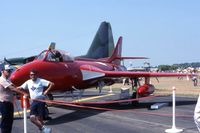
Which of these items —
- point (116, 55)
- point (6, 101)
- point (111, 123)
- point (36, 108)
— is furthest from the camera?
point (116, 55)

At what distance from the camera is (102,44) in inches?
1074

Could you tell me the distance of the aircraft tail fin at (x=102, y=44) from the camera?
26.8m

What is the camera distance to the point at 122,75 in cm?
1912

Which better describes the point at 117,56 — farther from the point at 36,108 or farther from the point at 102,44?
the point at 36,108

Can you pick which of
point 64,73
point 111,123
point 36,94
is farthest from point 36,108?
point 64,73

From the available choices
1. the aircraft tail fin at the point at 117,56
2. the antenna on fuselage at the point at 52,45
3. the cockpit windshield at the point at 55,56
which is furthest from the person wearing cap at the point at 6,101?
the aircraft tail fin at the point at 117,56

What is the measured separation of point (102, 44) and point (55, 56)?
11.9 meters

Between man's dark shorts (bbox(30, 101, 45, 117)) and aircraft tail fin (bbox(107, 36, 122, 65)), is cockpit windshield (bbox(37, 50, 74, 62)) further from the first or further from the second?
aircraft tail fin (bbox(107, 36, 122, 65))

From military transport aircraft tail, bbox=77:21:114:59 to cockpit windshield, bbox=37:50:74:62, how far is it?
10.0m

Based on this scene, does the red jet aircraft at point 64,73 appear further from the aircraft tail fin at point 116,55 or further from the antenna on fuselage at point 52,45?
the aircraft tail fin at point 116,55

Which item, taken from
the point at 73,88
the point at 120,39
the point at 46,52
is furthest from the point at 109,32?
the point at 46,52

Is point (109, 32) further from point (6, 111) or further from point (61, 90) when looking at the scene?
point (6, 111)

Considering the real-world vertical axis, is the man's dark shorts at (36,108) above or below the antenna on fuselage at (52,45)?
below

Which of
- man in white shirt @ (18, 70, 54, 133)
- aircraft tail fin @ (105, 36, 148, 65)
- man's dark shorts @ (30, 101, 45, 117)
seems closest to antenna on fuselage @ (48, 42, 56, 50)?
man in white shirt @ (18, 70, 54, 133)
